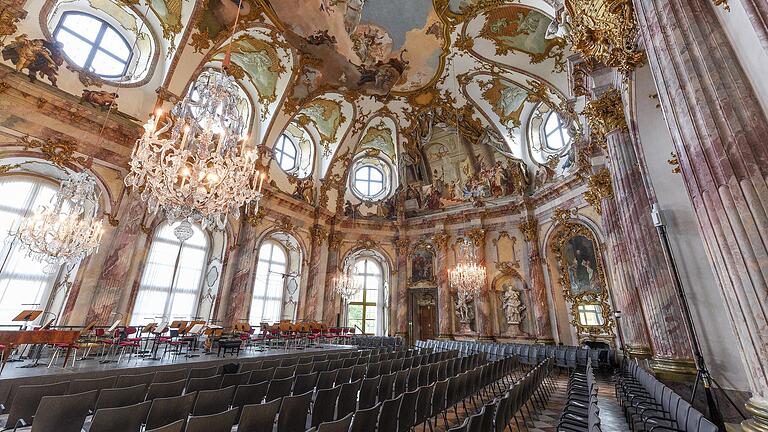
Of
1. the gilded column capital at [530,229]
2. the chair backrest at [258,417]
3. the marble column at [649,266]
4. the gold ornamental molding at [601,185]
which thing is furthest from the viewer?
the gilded column capital at [530,229]

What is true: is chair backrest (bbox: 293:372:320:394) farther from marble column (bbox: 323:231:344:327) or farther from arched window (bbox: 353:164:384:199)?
arched window (bbox: 353:164:384:199)

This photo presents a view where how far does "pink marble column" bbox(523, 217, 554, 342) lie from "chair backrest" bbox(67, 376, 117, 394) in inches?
548

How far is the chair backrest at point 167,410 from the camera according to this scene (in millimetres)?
2812

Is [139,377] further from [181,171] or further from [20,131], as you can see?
[20,131]

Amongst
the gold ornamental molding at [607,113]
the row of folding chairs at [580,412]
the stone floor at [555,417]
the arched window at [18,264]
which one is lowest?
the stone floor at [555,417]

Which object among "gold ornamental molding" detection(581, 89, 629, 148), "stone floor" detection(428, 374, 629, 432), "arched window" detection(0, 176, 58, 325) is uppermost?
"gold ornamental molding" detection(581, 89, 629, 148)

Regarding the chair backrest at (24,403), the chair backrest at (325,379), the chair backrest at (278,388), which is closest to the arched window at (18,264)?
the chair backrest at (24,403)

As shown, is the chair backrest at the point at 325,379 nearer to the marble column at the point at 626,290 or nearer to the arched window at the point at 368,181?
the marble column at the point at 626,290

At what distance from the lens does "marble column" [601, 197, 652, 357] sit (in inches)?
265

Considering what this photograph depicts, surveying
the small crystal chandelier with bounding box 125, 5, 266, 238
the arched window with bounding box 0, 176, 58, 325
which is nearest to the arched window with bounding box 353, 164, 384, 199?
the small crystal chandelier with bounding box 125, 5, 266, 238

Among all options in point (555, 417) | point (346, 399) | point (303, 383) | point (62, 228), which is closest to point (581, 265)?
point (555, 417)

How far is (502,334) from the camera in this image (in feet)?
47.5

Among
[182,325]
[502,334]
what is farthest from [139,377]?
[502,334]

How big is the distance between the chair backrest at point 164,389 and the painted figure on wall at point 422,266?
1417 centimetres
